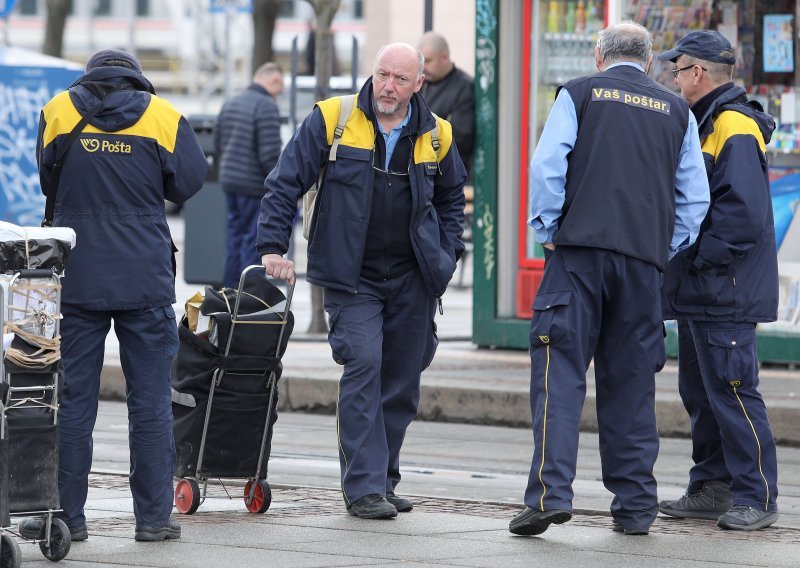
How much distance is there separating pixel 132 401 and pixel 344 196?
1.18 m

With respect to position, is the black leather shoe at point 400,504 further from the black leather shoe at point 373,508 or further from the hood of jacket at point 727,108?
the hood of jacket at point 727,108

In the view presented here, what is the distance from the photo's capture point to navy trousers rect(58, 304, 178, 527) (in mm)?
6473

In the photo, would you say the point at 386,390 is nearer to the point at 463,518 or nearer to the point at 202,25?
the point at 463,518

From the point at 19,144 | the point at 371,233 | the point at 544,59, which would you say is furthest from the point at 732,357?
the point at 19,144

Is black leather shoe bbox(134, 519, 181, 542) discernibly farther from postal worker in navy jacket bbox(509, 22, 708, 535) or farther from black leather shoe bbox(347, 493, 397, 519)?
postal worker in navy jacket bbox(509, 22, 708, 535)

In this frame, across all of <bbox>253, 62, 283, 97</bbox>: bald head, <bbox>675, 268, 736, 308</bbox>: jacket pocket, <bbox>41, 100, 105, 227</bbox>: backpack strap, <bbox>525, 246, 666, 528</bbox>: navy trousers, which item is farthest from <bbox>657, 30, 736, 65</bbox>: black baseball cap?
<bbox>253, 62, 283, 97</bbox>: bald head

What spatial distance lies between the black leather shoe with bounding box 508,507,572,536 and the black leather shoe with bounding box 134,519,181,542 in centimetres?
121

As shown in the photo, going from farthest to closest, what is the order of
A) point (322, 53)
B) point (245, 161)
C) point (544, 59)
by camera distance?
point (245, 161)
point (322, 53)
point (544, 59)

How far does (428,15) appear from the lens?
13172 millimetres

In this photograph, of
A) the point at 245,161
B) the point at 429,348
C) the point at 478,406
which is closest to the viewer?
the point at 429,348

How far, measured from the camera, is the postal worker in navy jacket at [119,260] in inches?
255

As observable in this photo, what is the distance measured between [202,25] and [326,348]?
37.3 m

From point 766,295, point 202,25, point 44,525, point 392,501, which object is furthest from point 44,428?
point 202,25

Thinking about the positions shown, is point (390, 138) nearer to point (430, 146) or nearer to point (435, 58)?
point (430, 146)
